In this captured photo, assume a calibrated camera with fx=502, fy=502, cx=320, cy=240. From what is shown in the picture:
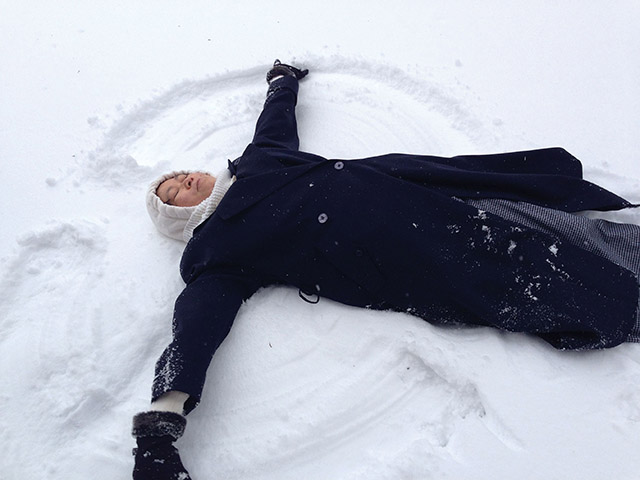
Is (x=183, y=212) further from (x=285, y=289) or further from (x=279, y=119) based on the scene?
(x=279, y=119)

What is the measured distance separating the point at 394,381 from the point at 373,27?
1843 millimetres

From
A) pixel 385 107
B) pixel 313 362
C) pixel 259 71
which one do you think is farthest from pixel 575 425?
pixel 259 71

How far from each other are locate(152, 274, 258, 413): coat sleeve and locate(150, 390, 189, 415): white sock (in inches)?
0.7

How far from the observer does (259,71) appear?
2.43 meters

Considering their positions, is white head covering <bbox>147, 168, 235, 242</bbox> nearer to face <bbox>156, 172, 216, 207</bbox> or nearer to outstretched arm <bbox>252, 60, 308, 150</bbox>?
face <bbox>156, 172, 216, 207</bbox>

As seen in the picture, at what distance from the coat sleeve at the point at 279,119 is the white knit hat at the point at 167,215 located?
41cm

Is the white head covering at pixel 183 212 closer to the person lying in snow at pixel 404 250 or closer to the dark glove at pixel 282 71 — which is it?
the person lying in snow at pixel 404 250

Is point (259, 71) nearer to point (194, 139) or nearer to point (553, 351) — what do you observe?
point (194, 139)

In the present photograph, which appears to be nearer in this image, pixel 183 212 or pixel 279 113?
pixel 183 212

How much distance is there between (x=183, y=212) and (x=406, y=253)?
0.79 m

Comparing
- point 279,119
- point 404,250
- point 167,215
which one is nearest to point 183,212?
point 167,215

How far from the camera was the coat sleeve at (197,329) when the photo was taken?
1340 millimetres

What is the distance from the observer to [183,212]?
5.72ft

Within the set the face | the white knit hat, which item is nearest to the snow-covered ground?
the white knit hat
